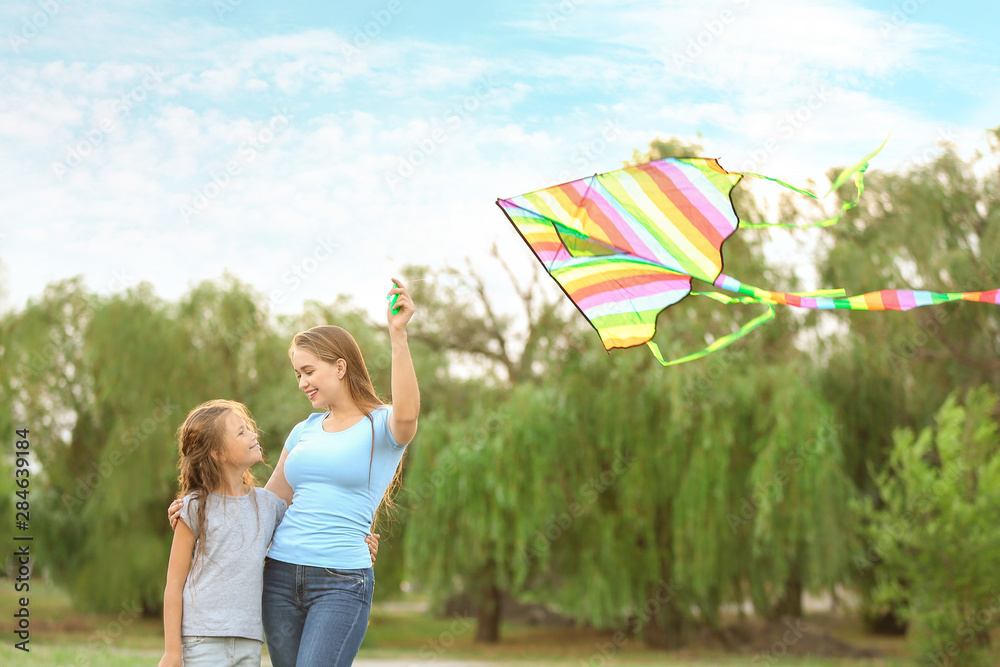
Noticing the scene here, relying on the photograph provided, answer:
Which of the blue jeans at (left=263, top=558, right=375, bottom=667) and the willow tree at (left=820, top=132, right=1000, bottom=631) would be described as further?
the willow tree at (left=820, top=132, right=1000, bottom=631)

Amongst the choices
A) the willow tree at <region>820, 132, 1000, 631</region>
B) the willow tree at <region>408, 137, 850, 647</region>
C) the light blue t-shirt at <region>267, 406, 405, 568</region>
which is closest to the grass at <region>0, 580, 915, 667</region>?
the willow tree at <region>408, 137, 850, 647</region>

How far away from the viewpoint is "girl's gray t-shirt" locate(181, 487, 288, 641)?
2.35 m

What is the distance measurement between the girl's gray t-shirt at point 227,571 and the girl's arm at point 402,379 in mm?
497

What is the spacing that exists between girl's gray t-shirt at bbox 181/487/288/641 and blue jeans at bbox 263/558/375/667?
0.15 ft

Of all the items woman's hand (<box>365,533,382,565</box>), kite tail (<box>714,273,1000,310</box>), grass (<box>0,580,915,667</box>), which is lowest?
grass (<box>0,580,915,667</box>)

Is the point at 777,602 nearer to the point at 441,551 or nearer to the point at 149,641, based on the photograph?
the point at 441,551

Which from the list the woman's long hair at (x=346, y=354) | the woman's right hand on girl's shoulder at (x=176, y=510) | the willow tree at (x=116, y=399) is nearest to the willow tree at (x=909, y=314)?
the willow tree at (x=116, y=399)

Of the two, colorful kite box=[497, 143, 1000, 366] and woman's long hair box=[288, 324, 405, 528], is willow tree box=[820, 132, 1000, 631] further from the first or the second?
woman's long hair box=[288, 324, 405, 528]

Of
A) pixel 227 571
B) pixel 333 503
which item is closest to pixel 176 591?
pixel 227 571

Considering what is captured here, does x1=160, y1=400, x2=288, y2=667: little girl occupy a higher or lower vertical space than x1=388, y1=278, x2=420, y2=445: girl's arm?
lower

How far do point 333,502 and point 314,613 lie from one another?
0.96ft

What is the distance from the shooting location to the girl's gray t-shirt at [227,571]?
2.35m

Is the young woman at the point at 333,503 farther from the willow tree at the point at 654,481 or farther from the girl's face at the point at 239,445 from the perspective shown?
the willow tree at the point at 654,481

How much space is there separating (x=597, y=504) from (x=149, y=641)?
21.6 ft
